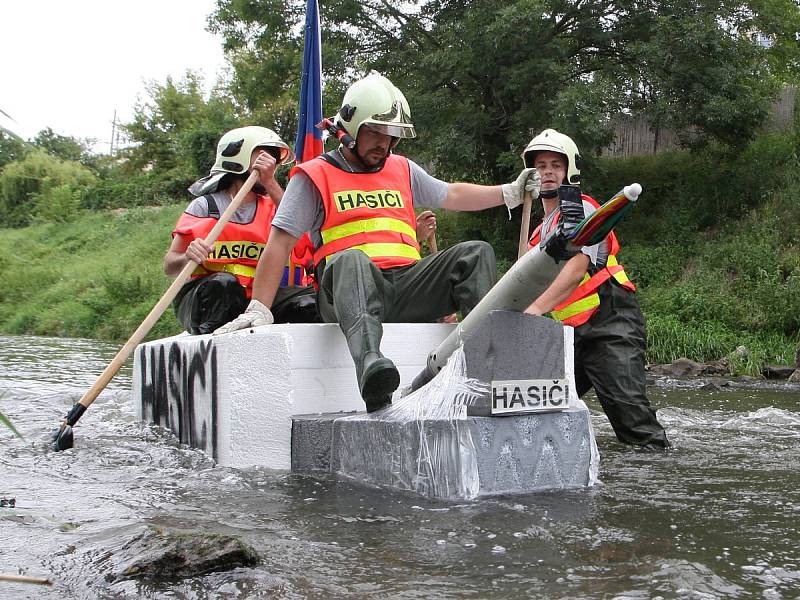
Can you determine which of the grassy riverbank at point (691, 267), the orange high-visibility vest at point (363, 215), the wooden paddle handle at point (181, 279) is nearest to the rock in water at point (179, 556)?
the orange high-visibility vest at point (363, 215)

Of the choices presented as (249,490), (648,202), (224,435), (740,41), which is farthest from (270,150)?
(648,202)

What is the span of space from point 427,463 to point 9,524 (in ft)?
5.90

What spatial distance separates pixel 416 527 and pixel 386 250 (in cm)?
198

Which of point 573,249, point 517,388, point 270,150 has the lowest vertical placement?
point 517,388

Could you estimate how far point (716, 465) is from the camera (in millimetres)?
5488

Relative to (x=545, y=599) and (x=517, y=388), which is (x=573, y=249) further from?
(x=545, y=599)

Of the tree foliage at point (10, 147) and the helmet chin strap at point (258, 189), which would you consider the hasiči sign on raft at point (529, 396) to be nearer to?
the tree foliage at point (10, 147)

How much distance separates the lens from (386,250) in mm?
5445

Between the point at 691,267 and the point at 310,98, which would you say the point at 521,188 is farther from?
the point at 691,267

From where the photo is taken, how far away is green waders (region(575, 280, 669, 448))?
19.7 feet

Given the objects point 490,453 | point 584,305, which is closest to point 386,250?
point 584,305

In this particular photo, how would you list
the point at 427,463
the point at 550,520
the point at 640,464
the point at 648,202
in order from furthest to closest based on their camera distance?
the point at 648,202, the point at 640,464, the point at 427,463, the point at 550,520

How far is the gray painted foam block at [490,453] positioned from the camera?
4324 millimetres

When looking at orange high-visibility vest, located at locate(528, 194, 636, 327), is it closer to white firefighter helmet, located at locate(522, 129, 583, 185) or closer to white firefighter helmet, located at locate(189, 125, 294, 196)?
white firefighter helmet, located at locate(522, 129, 583, 185)
